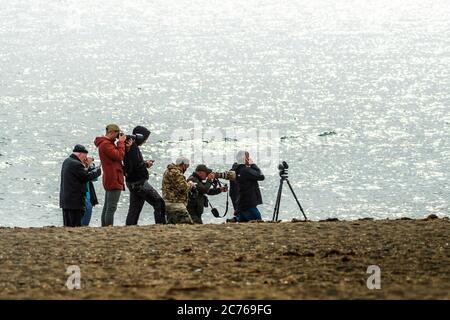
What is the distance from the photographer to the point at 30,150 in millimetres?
85875

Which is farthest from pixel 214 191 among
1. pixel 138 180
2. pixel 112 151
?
pixel 112 151

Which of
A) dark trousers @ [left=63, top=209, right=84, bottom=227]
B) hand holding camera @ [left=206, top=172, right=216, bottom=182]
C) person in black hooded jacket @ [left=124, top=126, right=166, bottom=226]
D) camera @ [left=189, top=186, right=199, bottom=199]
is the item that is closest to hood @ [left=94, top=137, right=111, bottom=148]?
person in black hooded jacket @ [left=124, top=126, right=166, bottom=226]

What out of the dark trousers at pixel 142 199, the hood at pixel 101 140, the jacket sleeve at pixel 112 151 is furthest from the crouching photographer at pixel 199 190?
the hood at pixel 101 140

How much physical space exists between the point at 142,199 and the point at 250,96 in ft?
355

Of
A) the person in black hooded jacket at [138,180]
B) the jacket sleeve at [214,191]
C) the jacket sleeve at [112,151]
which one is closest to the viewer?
the jacket sleeve at [112,151]

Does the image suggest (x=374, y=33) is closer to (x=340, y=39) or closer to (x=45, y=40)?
(x=340, y=39)

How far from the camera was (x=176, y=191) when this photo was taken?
655 inches

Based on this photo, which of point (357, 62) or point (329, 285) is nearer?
point (329, 285)

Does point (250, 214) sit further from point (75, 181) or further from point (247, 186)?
point (75, 181)

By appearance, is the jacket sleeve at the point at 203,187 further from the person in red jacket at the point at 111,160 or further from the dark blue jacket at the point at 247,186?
the person in red jacket at the point at 111,160

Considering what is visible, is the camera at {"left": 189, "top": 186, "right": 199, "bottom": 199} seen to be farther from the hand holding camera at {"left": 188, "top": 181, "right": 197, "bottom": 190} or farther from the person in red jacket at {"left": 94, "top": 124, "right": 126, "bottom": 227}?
the person in red jacket at {"left": 94, "top": 124, "right": 126, "bottom": 227}

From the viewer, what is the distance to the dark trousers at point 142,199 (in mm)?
17031

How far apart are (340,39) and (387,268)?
165m

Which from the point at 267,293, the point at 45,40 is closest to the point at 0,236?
the point at 267,293
